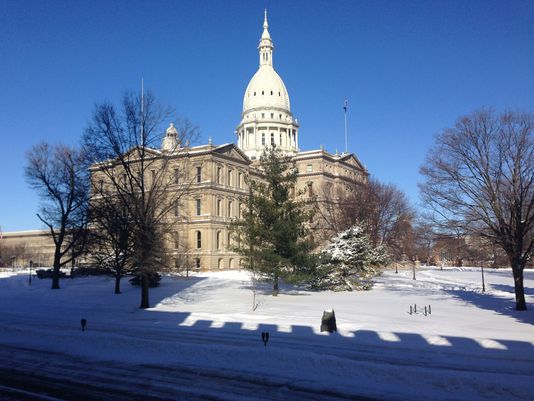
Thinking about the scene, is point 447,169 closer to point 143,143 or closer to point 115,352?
point 143,143

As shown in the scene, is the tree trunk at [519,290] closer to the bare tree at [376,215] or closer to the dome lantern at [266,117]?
the bare tree at [376,215]

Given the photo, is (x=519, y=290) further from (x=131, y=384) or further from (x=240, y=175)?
(x=240, y=175)

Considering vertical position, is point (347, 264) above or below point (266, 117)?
below

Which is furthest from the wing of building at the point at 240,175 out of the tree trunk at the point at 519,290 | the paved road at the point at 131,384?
the tree trunk at the point at 519,290

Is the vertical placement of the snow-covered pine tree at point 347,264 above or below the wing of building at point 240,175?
below

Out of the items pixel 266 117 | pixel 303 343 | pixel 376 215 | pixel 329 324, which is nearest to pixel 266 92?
pixel 266 117

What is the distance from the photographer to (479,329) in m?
19.7

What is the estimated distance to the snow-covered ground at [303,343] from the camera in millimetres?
11328

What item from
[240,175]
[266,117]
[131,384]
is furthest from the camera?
Result: [266,117]

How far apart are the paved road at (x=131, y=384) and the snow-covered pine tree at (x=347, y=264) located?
88.2ft

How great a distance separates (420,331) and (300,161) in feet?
245

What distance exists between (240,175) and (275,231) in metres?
48.6

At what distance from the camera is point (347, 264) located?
4131 centimetres

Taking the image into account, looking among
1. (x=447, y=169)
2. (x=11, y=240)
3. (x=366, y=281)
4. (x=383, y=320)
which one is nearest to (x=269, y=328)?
(x=383, y=320)
